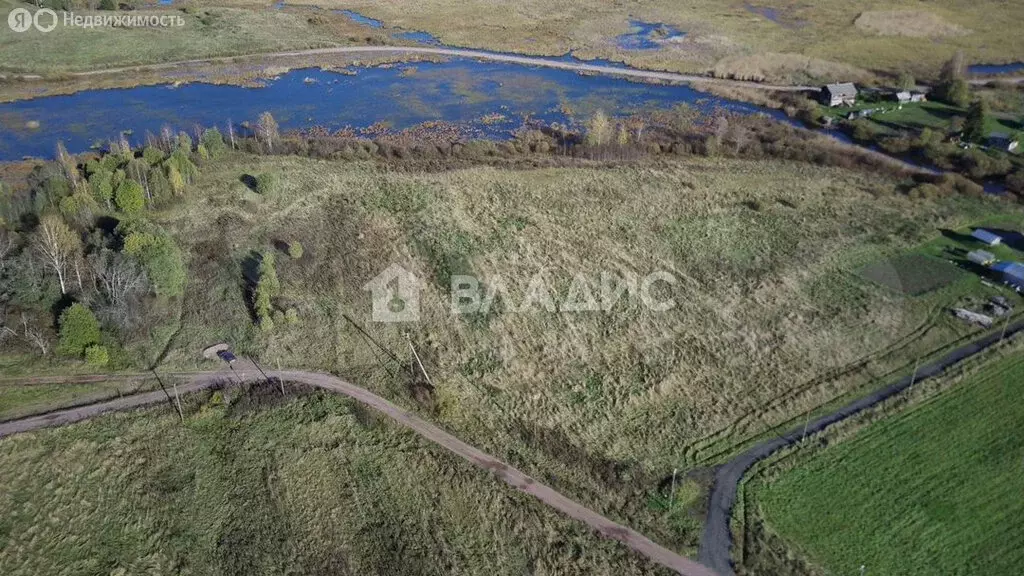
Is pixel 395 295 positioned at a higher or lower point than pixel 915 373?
lower

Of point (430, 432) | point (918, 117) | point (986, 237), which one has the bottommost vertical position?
point (430, 432)

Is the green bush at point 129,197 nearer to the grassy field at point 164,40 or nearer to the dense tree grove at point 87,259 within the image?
the dense tree grove at point 87,259

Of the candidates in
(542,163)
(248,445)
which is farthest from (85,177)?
(542,163)

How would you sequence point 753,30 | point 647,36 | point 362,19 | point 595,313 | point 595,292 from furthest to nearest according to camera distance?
point 362,19, point 753,30, point 647,36, point 595,292, point 595,313

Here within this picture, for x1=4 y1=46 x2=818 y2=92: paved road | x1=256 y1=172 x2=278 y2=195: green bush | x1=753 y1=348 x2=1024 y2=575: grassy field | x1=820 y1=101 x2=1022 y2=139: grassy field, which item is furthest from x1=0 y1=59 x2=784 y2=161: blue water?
x1=753 y1=348 x2=1024 y2=575: grassy field

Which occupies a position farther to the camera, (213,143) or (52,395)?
(213,143)

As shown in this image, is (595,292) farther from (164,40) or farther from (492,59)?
(164,40)

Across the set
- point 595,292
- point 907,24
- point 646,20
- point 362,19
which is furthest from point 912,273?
point 362,19

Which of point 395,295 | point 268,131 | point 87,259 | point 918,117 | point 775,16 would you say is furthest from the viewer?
point 775,16
